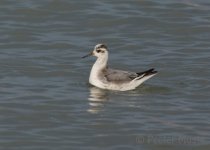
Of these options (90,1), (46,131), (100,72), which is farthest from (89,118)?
(90,1)

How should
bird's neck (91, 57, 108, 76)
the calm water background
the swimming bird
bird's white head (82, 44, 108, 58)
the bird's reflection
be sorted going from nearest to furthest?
the calm water background → the bird's reflection → the swimming bird → bird's neck (91, 57, 108, 76) → bird's white head (82, 44, 108, 58)

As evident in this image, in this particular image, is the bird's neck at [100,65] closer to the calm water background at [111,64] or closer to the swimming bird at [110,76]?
the swimming bird at [110,76]

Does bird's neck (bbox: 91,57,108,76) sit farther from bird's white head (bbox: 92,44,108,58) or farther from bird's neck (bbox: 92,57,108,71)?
bird's white head (bbox: 92,44,108,58)

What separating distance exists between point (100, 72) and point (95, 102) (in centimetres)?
199

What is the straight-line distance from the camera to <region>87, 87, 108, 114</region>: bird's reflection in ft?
69.8

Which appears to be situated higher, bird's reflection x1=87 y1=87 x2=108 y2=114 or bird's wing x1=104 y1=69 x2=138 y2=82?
bird's wing x1=104 y1=69 x2=138 y2=82

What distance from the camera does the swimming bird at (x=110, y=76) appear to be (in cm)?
2319

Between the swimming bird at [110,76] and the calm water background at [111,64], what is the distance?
0.82ft

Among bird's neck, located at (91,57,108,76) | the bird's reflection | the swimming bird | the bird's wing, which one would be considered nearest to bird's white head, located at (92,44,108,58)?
the swimming bird

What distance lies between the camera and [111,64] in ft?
82.9

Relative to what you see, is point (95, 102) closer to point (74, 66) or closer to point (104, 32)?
point (74, 66)

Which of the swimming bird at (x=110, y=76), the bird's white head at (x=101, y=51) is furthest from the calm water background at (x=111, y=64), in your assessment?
the bird's white head at (x=101, y=51)

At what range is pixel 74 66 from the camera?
24812 mm

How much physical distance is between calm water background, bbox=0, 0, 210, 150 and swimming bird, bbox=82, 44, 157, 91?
249 mm
